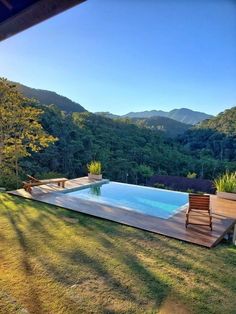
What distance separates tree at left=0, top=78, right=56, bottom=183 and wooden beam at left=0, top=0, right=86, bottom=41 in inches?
294

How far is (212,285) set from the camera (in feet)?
9.97

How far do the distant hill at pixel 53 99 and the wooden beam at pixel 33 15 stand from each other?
102 feet

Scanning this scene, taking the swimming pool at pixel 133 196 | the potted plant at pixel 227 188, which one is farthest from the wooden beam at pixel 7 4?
the potted plant at pixel 227 188

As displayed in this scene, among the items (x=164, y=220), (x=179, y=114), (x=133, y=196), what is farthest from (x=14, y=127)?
(x=179, y=114)

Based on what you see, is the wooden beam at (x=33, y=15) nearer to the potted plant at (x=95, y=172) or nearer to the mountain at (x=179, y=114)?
the potted plant at (x=95, y=172)

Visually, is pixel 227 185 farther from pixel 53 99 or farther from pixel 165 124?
pixel 165 124

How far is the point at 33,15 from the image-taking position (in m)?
1.35

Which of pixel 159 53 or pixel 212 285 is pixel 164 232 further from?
pixel 159 53

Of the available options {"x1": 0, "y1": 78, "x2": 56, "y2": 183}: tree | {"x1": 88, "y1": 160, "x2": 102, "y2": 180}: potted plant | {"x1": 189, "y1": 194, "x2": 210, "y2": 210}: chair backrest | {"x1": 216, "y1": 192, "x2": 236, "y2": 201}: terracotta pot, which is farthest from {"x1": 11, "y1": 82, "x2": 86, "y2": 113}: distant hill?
{"x1": 189, "y1": 194, "x2": 210, "y2": 210}: chair backrest

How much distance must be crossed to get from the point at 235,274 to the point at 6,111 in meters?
7.82

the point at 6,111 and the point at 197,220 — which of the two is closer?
the point at 197,220

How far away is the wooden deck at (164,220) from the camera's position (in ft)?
15.0

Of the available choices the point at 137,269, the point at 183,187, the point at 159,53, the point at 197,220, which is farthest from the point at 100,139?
the point at 137,269

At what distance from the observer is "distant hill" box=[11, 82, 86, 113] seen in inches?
1248
